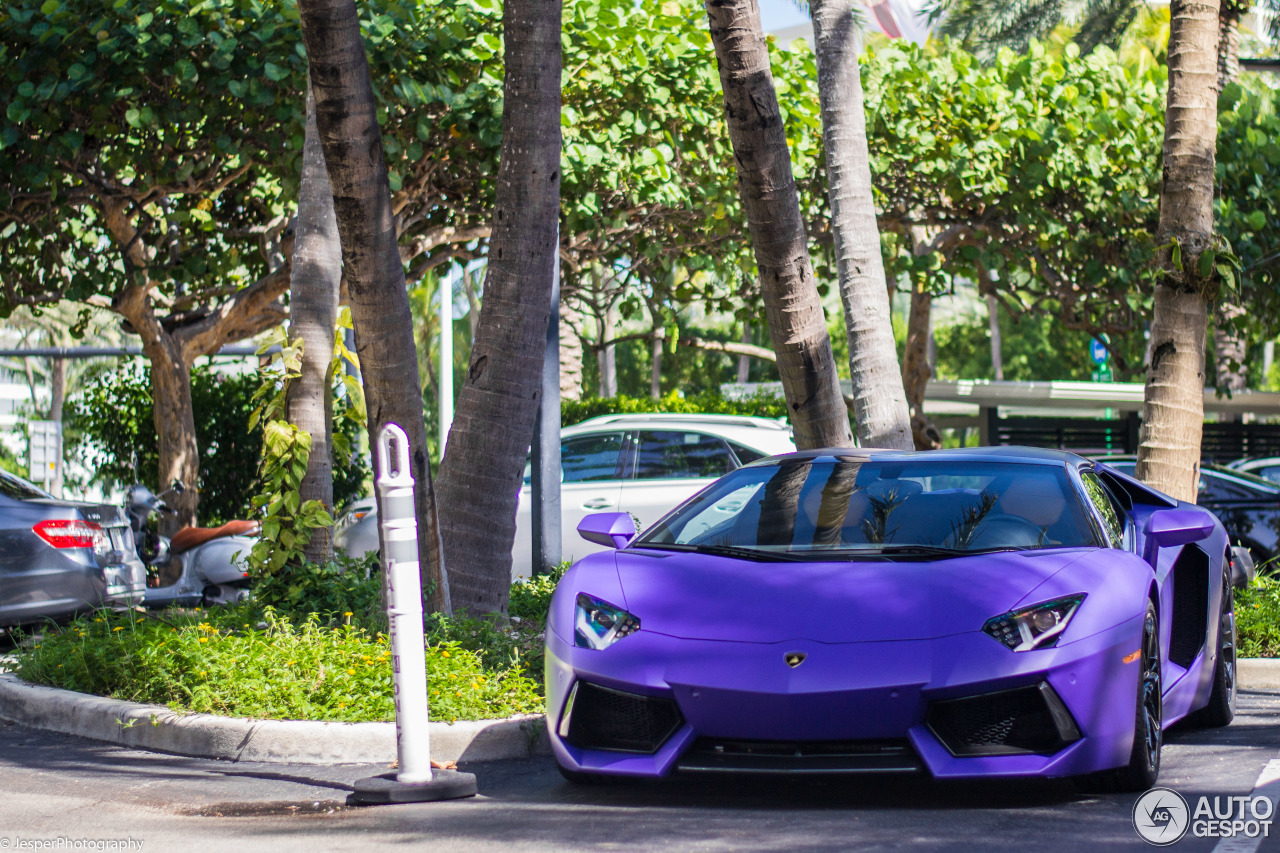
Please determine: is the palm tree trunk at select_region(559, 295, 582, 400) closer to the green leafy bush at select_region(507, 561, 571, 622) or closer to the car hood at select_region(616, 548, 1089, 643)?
the green leafy bush at select_region(507, 561, 571, 622)

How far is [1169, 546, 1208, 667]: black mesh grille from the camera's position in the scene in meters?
5.77

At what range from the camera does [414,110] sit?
11.6m

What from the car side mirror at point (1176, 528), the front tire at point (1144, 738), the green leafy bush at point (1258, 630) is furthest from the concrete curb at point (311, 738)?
the green leafy bush at point (1258, 630)

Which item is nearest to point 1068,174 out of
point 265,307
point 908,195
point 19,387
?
point 908,195

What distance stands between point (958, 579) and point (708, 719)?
3.26 ft

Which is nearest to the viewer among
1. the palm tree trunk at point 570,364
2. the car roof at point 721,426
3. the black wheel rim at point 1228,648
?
the black wheel rim at point 1228,648

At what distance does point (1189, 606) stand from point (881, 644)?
2.46 m

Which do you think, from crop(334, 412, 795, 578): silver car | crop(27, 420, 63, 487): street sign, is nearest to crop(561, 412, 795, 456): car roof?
crop(334, 412, 795, 578): silver car

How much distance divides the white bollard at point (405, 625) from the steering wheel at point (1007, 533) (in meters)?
2.11

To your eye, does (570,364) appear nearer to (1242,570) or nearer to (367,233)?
(1242,570)

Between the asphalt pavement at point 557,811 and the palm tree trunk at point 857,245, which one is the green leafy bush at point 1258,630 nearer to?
the palm tree trunk at point 857,245

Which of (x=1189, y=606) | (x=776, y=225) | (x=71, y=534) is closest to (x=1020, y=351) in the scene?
(x=776, y=225)

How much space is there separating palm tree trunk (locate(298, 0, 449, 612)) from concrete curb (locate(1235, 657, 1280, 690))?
15.6ft

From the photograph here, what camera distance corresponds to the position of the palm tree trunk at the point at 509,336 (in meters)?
6.98
